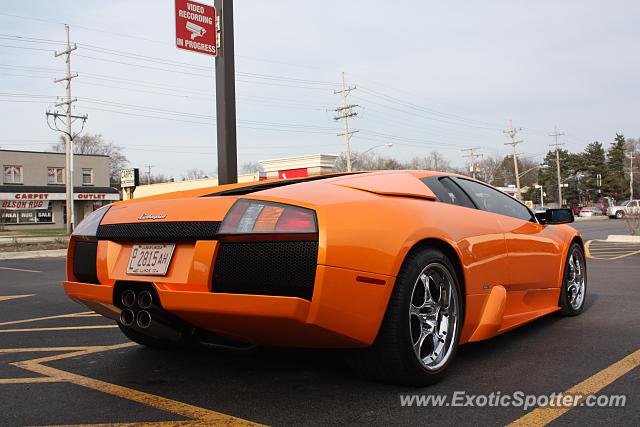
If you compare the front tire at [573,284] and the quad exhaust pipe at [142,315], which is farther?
the front tire at [573,284]

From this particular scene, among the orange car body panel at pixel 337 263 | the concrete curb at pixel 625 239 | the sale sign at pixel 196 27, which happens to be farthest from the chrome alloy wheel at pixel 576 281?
the concrete curb at pixel 625 239

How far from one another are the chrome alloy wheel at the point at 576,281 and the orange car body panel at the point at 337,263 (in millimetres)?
1606

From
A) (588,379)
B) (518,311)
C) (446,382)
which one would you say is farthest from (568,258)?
(446,382)

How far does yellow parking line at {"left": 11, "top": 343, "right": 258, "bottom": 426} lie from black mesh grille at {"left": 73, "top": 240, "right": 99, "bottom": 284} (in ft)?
1.90

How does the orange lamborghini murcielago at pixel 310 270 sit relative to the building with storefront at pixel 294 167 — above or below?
below

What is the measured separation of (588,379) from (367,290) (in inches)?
55.6

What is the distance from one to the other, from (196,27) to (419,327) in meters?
5.35

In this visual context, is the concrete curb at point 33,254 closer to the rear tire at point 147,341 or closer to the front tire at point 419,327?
the rear tire at point 147,341

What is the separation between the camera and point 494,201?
4.35 meters

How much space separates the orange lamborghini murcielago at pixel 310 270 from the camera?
2666 mm

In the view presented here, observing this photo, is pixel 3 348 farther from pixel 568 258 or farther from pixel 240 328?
pixel 568 258

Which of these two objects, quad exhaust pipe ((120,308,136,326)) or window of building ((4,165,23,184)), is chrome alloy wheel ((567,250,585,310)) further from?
window of building ((4,165,23,184))

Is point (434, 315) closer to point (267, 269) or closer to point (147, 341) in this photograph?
point (267, 269)

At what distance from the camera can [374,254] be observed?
9.23 feet
